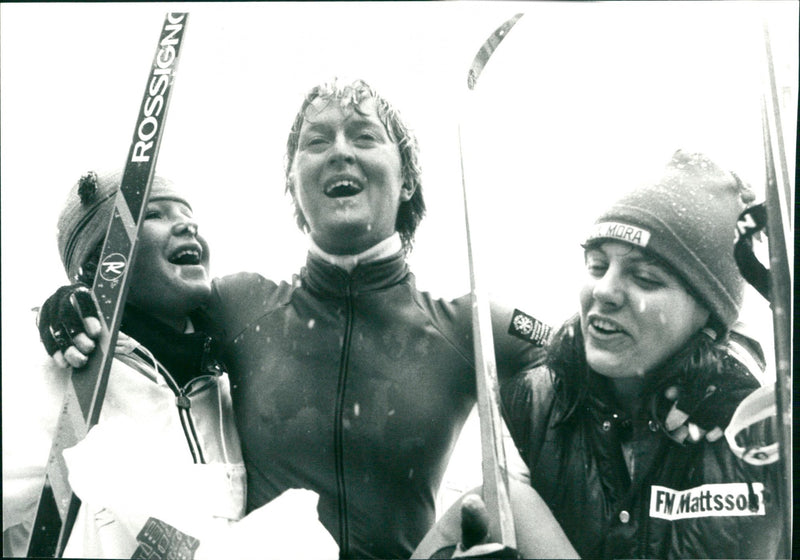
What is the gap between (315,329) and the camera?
2.27m

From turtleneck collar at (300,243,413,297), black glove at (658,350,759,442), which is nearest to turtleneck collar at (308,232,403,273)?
turtleneck collar at (300,243,413,297)

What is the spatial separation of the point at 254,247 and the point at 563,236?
741mm

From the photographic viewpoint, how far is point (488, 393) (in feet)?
7.16

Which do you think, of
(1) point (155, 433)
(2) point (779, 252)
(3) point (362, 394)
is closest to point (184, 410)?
(1) point (155, 433)

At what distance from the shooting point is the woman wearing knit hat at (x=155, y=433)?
2203 mm

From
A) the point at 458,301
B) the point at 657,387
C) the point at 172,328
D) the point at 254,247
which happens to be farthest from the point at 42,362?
the point at 657,387

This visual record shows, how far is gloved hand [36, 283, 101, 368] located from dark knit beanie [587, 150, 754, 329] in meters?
1.20

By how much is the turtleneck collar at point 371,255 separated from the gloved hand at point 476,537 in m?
0.60

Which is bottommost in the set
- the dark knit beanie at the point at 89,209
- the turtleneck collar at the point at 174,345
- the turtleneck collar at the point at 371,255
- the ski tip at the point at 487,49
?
the turtleneck collar at the point at 174,345

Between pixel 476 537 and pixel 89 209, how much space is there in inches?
48.0

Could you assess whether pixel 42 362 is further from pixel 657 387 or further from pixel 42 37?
pixel 657 387

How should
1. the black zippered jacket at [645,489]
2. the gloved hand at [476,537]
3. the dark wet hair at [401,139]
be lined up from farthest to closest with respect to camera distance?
1. the dark wet hair at [401,139]
2. the black zippered jacket at [645,489]
3. the gloved hand at [476,537]

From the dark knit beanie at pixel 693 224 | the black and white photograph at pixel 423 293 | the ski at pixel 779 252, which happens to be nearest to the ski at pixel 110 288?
the black and white photograph at pixel 423 293

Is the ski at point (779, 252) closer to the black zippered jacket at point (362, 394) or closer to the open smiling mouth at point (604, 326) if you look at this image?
the open smiling mouth at point (604, 326)
